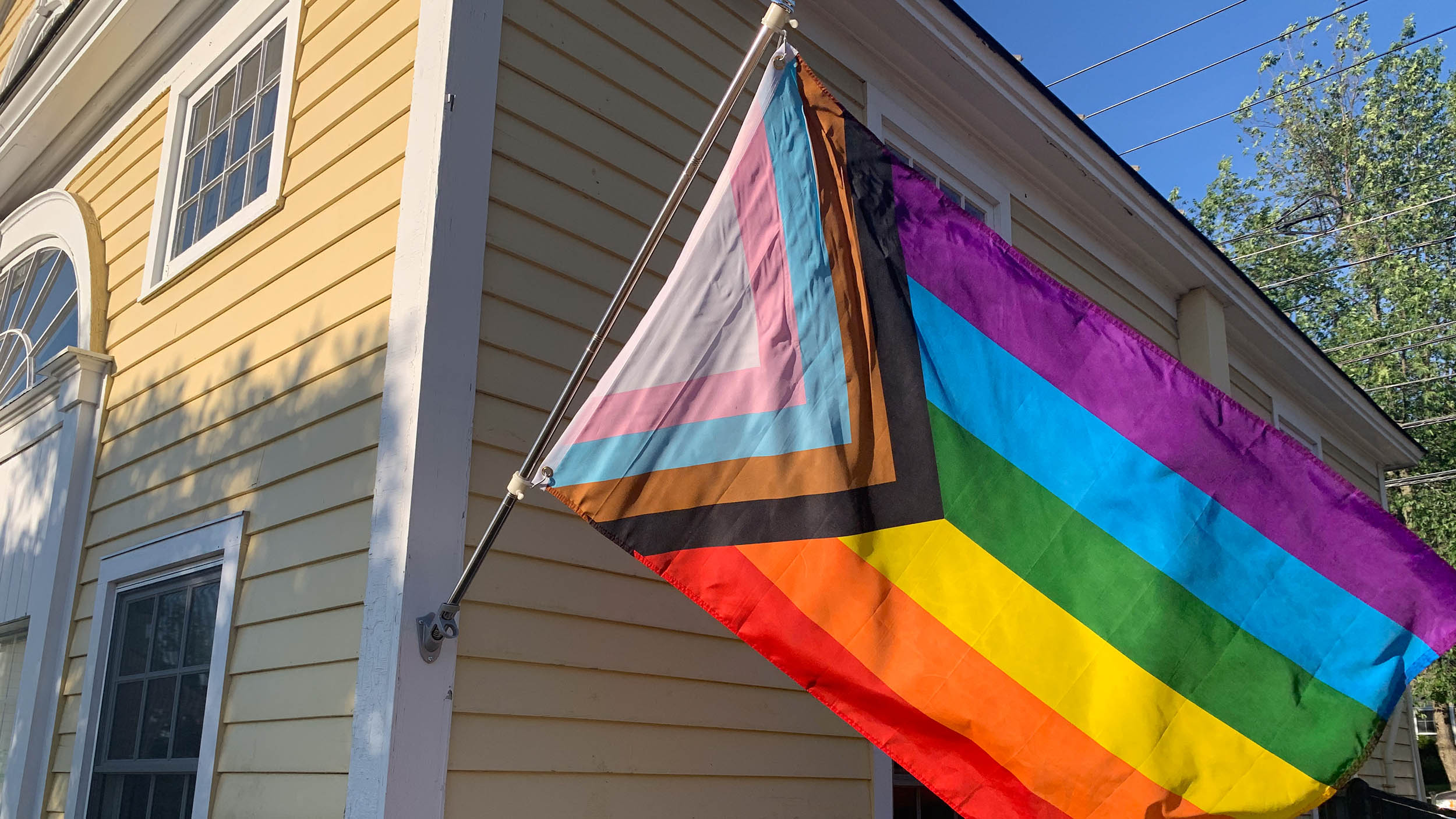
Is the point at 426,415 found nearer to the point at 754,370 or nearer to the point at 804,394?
the point at 754,370

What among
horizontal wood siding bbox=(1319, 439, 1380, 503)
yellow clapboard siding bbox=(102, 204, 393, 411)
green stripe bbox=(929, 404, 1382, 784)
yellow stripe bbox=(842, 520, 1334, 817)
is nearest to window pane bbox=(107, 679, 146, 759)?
yellow clapboard siding bbox=(102, 204, 393, 411)

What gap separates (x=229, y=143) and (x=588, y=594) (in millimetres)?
3118

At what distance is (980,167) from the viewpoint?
22.6ft

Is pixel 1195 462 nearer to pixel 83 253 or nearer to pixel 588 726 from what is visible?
pixel 588 726

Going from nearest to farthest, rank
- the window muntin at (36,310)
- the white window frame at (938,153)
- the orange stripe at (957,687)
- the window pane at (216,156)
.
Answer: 1. the orange stripe at (957,687)
2. the window pane at (216,156)
3. the white window frame at (938,153)
4. the window muntin at (36,310)

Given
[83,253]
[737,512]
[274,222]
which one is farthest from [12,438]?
[737,512]

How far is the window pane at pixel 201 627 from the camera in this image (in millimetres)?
4613

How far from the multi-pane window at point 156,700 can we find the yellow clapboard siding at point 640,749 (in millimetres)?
1552

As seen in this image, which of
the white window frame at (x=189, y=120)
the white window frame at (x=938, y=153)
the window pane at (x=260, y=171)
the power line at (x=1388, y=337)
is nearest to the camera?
the white window frame at (x=189, y=120)

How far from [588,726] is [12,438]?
15.8ft

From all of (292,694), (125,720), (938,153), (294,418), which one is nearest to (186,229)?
(294,418)

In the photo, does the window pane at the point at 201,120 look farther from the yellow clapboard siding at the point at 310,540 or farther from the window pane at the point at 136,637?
the yellow clapboard siding at the point at 310,540

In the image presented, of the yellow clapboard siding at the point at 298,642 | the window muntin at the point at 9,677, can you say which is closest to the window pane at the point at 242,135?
the yellow clapboard siding at the point at 298,642

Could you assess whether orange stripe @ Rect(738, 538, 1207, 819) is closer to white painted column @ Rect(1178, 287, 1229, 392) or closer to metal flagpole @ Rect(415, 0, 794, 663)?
metal flagpole @ Rect(415, 0, 794, 663)
